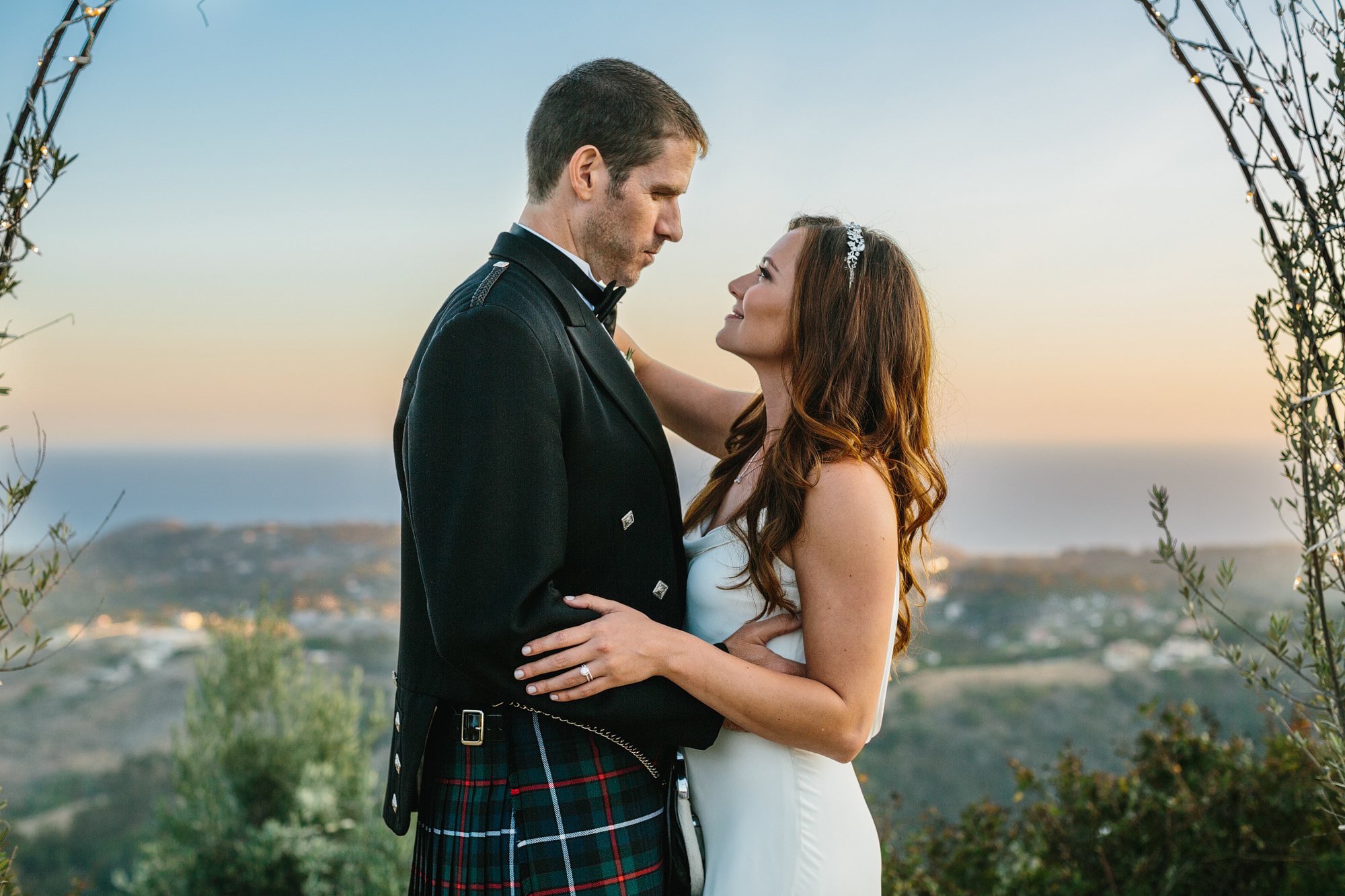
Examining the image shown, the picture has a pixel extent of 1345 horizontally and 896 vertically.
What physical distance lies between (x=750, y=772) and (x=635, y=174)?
3.99 feet

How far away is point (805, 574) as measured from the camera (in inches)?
64.2

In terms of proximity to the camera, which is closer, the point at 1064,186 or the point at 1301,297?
the point at 1301,297

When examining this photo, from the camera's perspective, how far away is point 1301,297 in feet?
5.99

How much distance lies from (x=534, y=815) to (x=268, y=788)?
3545mm

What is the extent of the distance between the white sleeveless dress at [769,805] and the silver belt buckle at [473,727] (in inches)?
18.2

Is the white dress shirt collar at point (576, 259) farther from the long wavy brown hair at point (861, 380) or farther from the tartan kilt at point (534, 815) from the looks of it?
the tartan kilt at point (534, 815)

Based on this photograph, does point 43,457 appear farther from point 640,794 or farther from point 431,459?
point 640,794

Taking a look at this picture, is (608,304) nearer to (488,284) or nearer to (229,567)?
(488,284)

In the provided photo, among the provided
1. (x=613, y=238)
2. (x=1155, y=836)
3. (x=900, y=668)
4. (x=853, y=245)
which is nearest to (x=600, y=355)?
(x=613, y=238)

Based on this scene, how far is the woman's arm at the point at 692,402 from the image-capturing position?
2479 mm

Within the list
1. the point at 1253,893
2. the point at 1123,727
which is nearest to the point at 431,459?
the point at 1253,893

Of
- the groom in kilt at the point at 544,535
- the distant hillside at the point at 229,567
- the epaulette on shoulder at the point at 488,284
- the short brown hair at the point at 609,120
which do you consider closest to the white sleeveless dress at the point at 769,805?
Result: the groom in kilt at the point at 544,535

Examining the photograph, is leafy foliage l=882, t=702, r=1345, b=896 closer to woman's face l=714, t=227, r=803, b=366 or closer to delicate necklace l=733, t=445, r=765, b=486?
delicate necklace l=733, t=445, r=765, b=486

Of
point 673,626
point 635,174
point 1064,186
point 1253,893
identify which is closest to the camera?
point 673,626
